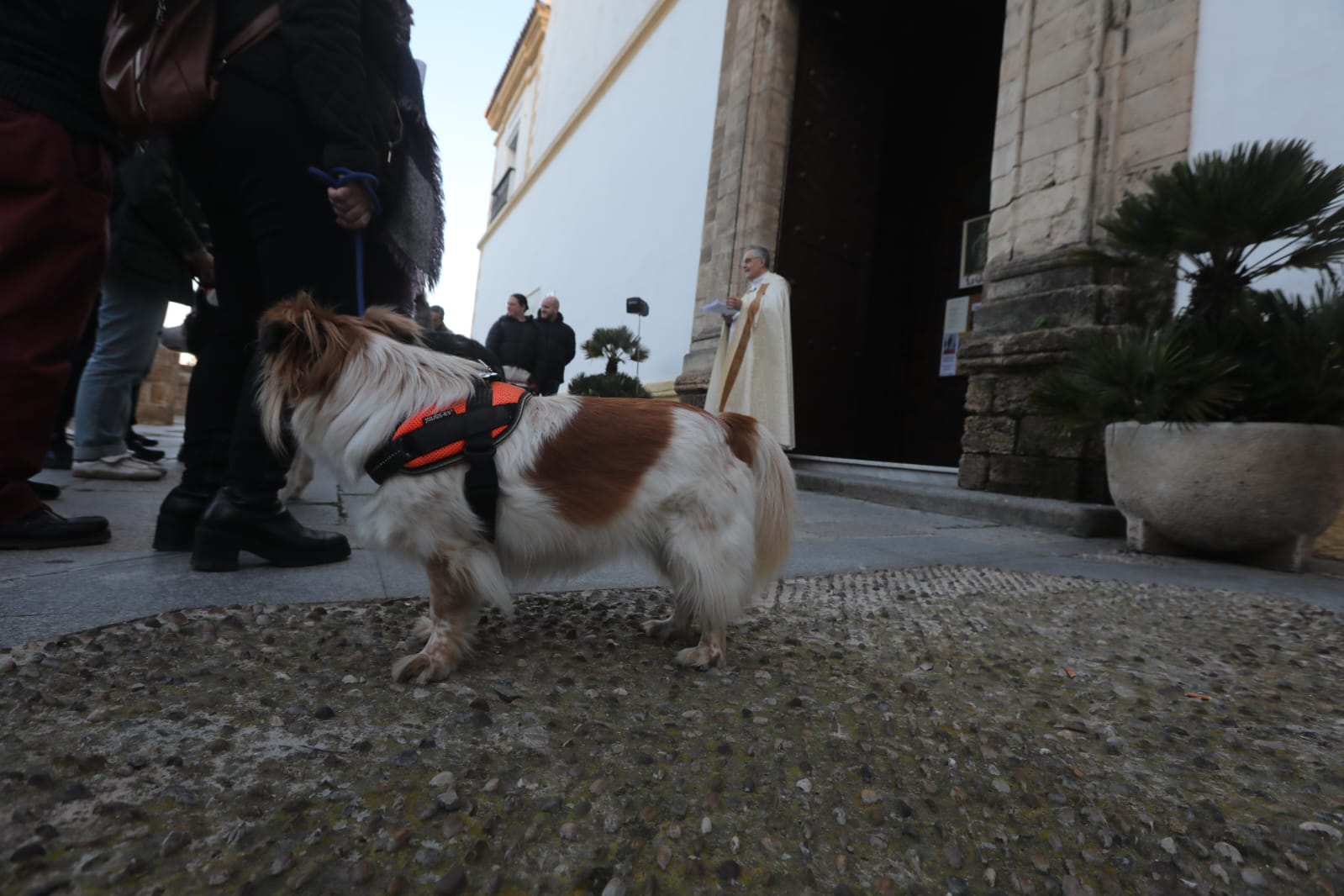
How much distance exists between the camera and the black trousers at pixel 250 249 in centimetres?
188

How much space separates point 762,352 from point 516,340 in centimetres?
403

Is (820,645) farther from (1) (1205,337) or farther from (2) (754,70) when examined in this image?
(2) (754,70)

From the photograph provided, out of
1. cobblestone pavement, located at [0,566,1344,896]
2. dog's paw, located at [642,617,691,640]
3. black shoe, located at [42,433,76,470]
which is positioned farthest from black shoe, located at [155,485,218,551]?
black shoe, located at [42,433,76,470]

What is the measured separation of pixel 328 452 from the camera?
5.10 ft

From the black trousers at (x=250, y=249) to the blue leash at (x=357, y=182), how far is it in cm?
3

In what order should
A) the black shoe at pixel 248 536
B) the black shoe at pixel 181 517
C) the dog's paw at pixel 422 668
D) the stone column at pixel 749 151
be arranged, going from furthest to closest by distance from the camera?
the stone column at pixel 749 151
the black shoe at pixel 181 517
the black shoe at pixel 248 536
the dog's paw at pixel 422 668

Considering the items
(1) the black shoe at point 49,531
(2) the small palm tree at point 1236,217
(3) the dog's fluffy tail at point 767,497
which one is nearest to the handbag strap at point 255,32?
(1) the black shoe at point 49,531

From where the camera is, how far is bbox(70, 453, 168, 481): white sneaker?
3857 millimetres

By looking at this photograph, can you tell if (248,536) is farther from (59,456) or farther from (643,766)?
(59,456)

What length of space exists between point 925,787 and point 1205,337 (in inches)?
126

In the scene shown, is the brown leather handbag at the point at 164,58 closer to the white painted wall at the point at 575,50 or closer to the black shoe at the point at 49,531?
the black shoe at the point at 49,531

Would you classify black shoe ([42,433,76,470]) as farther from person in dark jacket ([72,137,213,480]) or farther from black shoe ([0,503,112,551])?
black shoe ([0,503,112,551])

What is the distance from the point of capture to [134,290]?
3.73 m

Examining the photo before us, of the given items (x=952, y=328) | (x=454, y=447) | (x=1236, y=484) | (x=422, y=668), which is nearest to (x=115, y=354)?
(x=454, y=447)
